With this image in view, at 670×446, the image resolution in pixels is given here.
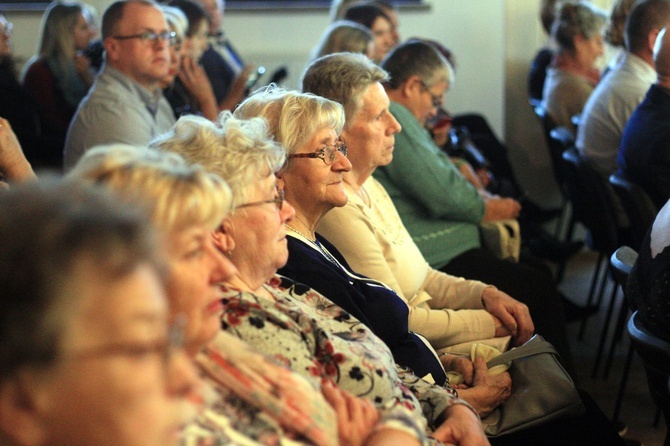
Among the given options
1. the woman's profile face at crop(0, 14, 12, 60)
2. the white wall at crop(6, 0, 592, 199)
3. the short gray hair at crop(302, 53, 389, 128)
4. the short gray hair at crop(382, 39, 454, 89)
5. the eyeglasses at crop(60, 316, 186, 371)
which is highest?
the eyeglasses at crop(60, 316, 186, 371)

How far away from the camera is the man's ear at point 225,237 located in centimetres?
159

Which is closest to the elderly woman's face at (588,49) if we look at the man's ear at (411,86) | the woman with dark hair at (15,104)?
the man's ear at (411,86)

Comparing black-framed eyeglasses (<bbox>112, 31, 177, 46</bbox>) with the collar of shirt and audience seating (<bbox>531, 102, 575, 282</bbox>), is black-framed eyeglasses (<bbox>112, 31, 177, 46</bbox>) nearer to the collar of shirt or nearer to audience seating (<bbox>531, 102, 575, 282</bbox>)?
the collar of shirt

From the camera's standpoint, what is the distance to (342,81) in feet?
8.09

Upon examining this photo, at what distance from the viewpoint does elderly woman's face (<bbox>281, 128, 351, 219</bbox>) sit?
2.06m

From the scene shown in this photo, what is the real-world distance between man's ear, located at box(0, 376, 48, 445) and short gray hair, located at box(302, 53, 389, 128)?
1718 millimetres

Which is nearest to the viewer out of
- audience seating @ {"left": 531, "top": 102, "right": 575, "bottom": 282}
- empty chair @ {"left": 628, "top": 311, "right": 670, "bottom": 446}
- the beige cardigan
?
empty chair @ {"left": 628, "top": 311, "right": 670, "bottom": 446}

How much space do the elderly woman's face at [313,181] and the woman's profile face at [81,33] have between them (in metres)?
3.01

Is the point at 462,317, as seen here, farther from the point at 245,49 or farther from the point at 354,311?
the point at 245,49

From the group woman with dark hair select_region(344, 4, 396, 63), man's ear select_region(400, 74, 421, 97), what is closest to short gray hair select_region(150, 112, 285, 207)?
Result: man's ear select_region(400, 74, 421, 97)

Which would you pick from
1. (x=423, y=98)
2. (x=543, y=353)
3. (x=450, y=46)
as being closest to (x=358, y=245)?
(x=543, y=353)

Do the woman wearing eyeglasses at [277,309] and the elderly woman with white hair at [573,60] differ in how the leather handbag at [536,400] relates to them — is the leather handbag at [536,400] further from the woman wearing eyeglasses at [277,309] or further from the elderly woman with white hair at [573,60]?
the elderly woman with white hair at [573,60]

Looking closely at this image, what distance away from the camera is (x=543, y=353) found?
207 centimetres

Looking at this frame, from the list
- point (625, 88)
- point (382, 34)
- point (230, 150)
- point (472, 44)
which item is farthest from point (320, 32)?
point (230, 150)
